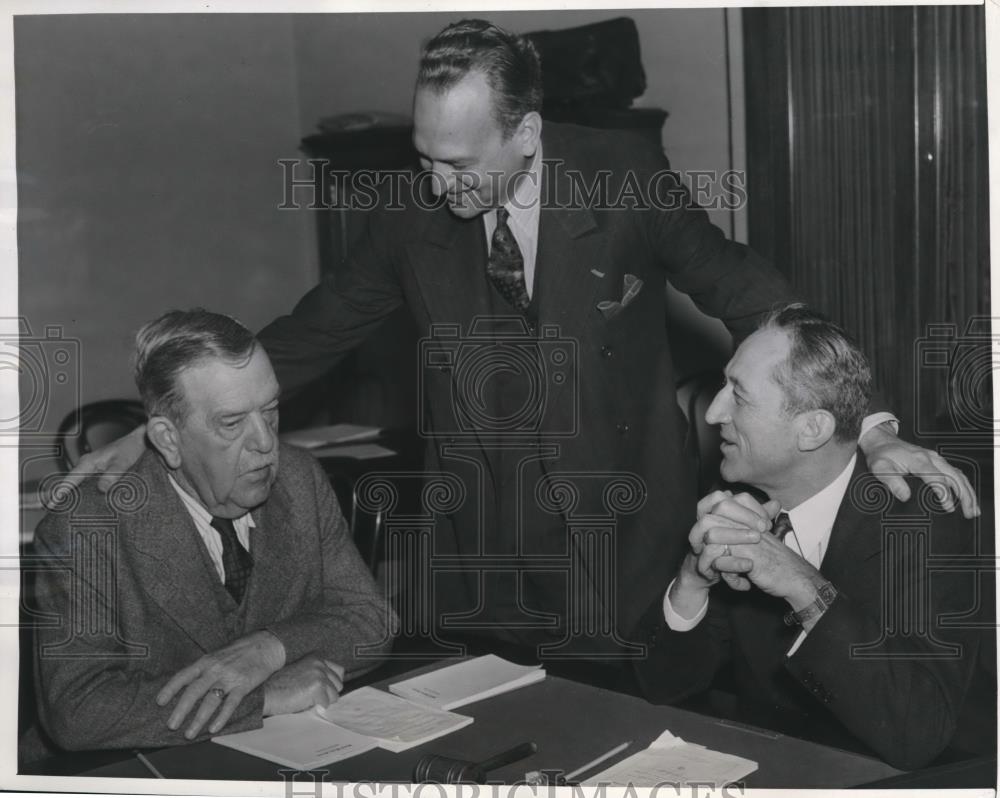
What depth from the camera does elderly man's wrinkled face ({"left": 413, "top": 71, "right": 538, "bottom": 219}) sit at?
9.14ft

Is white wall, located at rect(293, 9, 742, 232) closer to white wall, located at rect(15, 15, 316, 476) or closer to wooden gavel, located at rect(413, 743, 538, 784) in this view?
white wall, located at rect(15, 15, 316, 476)

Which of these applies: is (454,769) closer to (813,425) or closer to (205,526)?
(205,526)

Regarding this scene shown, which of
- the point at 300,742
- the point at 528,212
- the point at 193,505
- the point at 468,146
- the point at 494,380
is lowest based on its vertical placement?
the point at 300,742

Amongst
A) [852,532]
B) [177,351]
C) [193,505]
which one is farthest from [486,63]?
[852,532]

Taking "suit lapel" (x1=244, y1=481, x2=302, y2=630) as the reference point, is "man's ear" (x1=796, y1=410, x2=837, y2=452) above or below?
above


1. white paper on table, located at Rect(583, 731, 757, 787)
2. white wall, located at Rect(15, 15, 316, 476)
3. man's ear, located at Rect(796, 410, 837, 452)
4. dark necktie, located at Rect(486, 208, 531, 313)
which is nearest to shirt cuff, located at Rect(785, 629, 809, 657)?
white paper on table, located at Rect(583, 731, 757, 787)

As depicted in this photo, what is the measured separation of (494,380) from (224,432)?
0.72 metres

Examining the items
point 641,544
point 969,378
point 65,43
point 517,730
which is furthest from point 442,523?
point 65,43

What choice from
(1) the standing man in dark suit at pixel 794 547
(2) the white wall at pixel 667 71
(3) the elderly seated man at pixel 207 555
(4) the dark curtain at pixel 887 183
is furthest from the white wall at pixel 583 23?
(3) the elderly seated man at pixel 207 555

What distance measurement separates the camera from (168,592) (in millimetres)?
2570

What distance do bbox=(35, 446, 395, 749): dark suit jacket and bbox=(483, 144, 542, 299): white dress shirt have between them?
78 cm

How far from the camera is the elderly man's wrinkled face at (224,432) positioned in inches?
104

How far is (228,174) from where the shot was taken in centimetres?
327

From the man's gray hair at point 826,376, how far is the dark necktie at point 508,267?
666 mm
